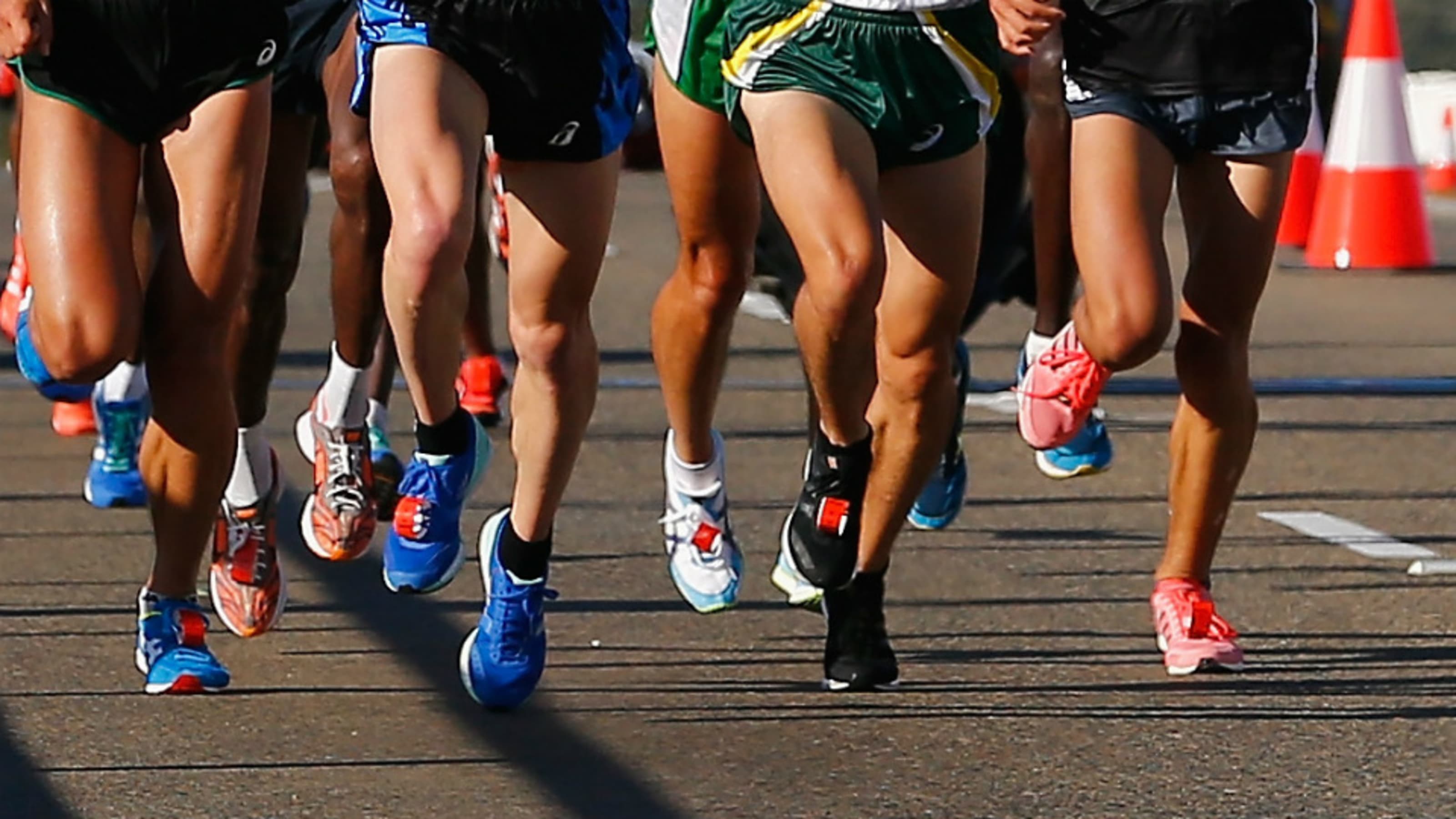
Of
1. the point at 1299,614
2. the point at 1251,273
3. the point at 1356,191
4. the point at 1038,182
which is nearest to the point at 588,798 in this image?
the point at 1251,273

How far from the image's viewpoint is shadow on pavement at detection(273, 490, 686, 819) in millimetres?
5055

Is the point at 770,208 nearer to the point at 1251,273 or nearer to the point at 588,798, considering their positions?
the point at 1251,273

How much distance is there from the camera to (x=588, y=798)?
5.05 meters

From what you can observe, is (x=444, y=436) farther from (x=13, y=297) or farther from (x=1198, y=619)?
(x=13, y=297)

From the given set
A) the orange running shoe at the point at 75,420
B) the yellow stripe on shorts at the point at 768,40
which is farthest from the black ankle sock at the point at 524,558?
the orange running shoe at the point at 75,420

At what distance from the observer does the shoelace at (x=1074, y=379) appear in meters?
6.71

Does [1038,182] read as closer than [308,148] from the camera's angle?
No

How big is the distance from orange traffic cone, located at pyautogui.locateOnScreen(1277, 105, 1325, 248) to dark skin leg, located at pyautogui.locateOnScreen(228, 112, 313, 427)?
9.22 m

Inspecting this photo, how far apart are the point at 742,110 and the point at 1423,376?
19.7ft

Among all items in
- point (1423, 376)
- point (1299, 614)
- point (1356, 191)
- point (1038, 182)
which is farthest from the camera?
point (1356, 191)

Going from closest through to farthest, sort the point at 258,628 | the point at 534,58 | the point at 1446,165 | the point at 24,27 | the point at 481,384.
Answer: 1. the point at 24,27
2. the point at 534,58
3. the point at 258,628
4. the point at 481,384
5. the point at 1446,165

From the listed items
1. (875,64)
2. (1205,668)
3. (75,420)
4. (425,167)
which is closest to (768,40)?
(875,64)

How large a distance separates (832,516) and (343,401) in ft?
5.03

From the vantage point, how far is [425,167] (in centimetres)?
547
